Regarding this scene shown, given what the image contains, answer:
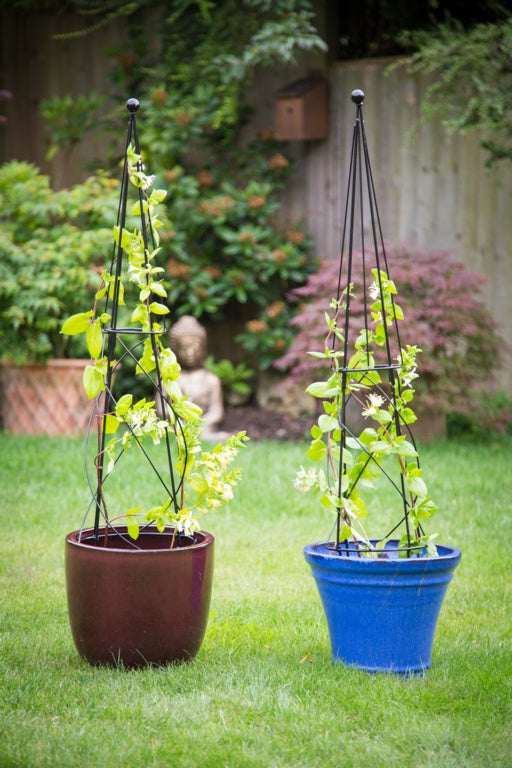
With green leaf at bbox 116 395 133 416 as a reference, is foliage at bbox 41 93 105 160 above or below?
above

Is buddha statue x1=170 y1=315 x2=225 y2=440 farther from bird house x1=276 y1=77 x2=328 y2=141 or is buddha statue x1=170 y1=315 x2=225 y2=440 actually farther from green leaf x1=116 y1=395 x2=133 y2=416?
green leaf x1=116 y1=395 x2=133 y2=416

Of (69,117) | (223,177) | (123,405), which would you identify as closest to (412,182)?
(223,177)

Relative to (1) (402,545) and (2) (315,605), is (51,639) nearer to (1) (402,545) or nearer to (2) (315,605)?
(2) (315,605)

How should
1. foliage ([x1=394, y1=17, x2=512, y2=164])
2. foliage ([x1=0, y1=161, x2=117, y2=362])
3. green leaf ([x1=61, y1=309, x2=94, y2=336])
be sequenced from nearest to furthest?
green leaf ([x1=61, y1=309, x2=94, y2=336]) → foliage ([x1=394, y1=17, x2=512, y2=164]) → foliage ([x1=0, y1=161, x2=117, y2=362])

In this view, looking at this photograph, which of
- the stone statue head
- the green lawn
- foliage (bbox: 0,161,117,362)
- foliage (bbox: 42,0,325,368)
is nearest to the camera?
the green lawn

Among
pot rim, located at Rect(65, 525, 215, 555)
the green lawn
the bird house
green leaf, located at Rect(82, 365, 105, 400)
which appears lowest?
the green lawn

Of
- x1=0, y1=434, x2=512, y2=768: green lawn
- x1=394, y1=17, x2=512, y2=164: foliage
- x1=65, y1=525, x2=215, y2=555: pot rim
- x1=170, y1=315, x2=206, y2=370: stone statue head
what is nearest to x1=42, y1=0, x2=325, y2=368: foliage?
x1=170, y1=315, x2=206, y2=370: stone statue head

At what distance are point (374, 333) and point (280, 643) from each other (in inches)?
40.4

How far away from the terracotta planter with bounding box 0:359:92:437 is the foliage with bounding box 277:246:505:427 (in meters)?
1.43

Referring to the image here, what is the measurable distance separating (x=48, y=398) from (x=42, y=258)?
0.98m

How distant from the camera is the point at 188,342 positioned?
6.70 m

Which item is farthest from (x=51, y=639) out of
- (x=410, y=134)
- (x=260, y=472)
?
(x=410, y=134)

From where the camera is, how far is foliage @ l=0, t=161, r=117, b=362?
650cm

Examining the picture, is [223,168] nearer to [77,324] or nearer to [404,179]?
[404,179]
